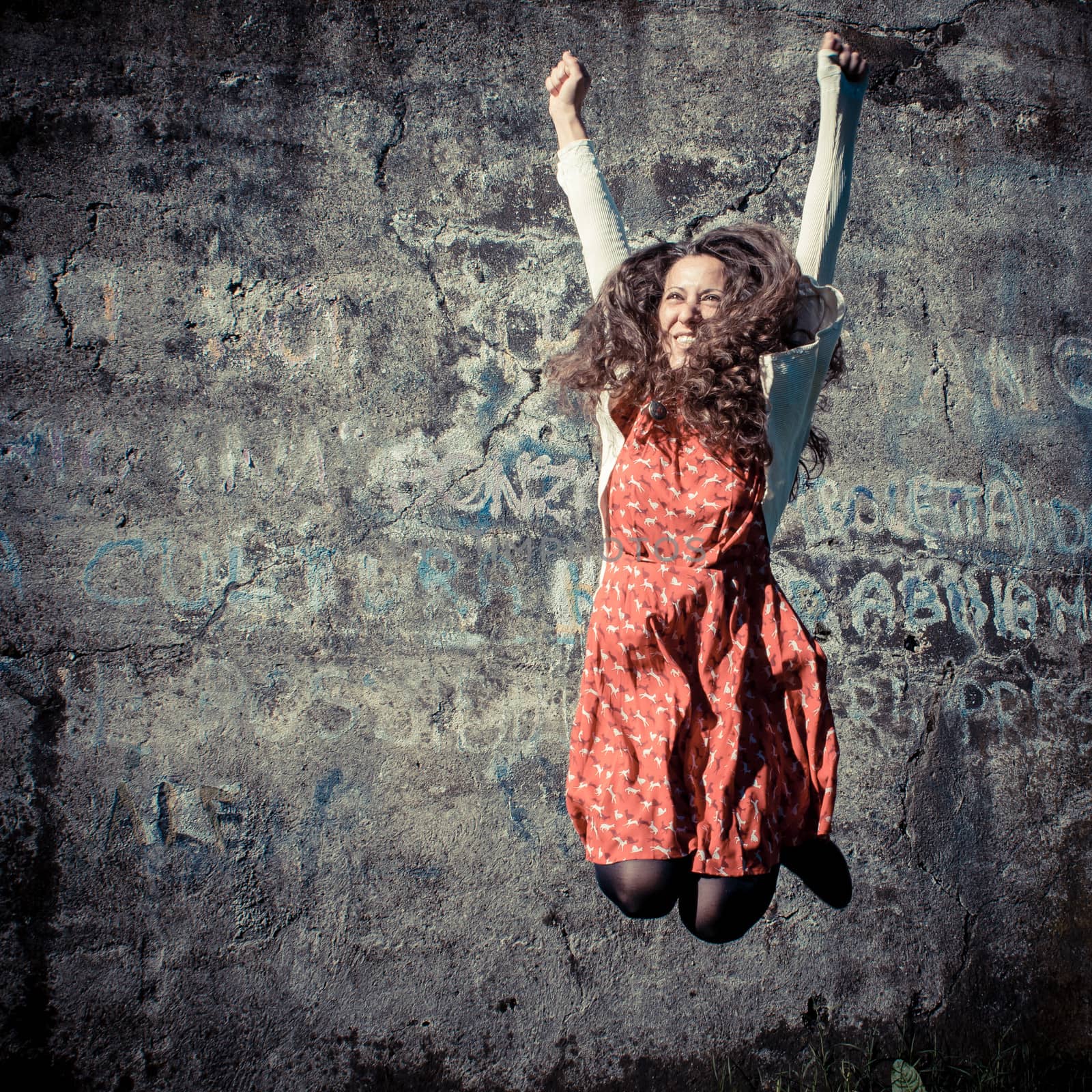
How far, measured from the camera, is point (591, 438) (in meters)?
3.09

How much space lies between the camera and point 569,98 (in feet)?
6.60

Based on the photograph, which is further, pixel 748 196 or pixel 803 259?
pixel 748 196

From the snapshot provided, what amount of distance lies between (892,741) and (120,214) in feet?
11.4

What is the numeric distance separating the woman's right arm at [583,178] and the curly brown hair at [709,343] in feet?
0.19

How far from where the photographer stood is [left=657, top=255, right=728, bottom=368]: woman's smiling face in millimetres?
1935

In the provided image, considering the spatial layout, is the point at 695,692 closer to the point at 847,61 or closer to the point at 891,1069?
the point at 847,61

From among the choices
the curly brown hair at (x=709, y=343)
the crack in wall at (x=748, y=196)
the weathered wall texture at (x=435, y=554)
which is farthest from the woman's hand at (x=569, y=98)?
the crack in wall at (x=748, y=196)

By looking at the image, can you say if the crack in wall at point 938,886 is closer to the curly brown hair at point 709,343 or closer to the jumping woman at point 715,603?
the jumping woman at point 715,603

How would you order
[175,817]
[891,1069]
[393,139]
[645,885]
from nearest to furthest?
[645,885] → [175,817] → [891,1069] → [393,139]

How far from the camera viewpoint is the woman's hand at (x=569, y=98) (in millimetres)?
2000

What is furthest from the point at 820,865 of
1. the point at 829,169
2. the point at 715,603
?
the point at 829,169

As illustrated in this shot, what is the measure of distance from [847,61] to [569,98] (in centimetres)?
65

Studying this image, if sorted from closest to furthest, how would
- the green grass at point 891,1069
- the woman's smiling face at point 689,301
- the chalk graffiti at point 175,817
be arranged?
1. the woman's smiling face at point 689,301
2. the chalk graffiti at point 175,817
3. the green grass at point 891,1069

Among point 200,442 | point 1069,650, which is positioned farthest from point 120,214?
point 1069,650
